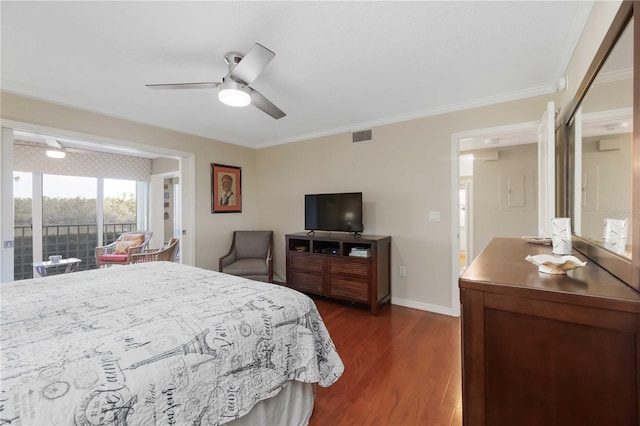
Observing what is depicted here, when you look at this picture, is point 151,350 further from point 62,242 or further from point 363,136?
point 62,242

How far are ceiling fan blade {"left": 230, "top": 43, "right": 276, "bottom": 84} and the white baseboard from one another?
2.97 meters

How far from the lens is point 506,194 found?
15.2 ft

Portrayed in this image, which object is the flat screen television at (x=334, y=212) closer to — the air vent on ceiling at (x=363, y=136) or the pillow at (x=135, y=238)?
the air vent on ceiling at (x=363, y=136)

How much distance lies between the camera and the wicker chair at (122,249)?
473cm

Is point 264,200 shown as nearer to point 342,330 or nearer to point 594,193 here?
point 342,330

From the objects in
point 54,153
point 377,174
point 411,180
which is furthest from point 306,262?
point 54,153

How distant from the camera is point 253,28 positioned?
1728 mm

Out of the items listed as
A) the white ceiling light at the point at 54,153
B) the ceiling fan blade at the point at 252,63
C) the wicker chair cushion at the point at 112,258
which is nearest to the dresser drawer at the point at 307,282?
the ceiling fan blade at the point at 252,63

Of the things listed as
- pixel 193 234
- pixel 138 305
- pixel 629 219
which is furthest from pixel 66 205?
pixel 629 219

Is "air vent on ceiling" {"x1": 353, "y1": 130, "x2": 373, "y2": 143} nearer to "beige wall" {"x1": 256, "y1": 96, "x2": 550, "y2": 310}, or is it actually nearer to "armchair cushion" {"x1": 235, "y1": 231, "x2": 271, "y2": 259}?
"beige wall" {"x1": 256, "y1": 96, "x2": 550, "y2": 310}

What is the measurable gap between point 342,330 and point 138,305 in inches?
75.1

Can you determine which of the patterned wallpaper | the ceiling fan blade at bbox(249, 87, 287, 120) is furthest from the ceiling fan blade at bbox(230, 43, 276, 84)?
the patterned wallpaper

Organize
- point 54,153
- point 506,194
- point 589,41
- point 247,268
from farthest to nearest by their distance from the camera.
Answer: point 506,194, point 54,153, point 247,268, point 589,41

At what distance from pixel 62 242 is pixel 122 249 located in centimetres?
111
